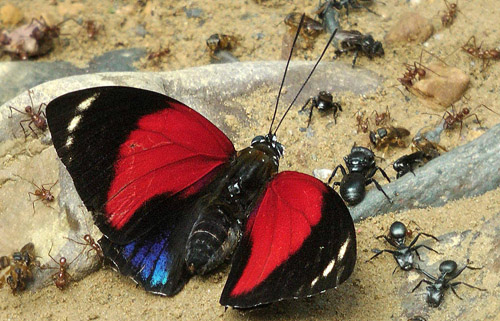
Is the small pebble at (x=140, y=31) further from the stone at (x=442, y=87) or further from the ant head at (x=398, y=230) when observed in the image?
the ant head at (x=398, y=230)

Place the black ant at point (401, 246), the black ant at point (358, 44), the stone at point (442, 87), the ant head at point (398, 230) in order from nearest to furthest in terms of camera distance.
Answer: the black ant at point (401, 246), the ant head at point (398, 230), the stone at point (442, 87), the black ant at point (358, 44)

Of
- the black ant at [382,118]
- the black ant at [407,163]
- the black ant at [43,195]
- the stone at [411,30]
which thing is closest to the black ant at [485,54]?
the stone at [411,30]

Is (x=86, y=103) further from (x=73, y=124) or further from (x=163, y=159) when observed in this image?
(x=163, y=159)

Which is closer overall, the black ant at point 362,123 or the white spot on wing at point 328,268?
the white spot on wing at point 328,268

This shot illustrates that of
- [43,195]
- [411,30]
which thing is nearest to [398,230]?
[43,195]

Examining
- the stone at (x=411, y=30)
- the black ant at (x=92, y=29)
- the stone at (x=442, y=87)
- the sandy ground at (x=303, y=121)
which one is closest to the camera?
the sandy ground at (x=303, y=121)

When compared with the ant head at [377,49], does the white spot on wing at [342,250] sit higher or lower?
higher

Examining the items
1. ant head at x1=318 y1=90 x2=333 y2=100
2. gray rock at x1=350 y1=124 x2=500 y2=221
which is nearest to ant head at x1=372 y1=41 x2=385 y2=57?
ant head at x1=318 y1=90 x2=333 y2=100
